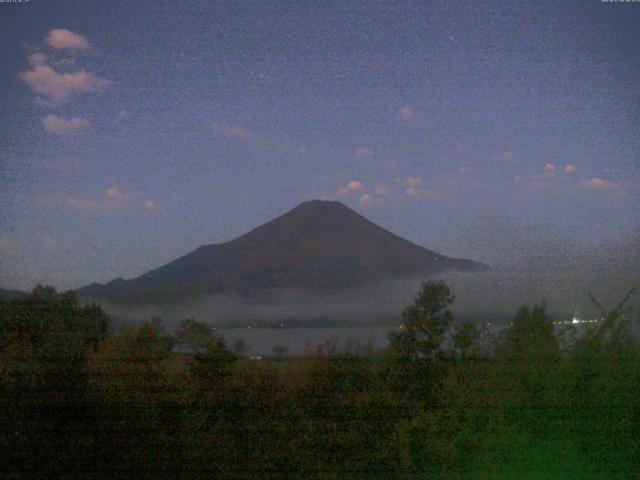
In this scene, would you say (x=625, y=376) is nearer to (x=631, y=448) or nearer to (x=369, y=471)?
(x=631, y=448)

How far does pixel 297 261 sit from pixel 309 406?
3.25m

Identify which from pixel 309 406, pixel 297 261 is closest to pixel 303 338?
pixel 309 406

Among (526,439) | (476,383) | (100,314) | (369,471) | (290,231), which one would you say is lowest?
(369,471)

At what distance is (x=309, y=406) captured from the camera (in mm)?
4570

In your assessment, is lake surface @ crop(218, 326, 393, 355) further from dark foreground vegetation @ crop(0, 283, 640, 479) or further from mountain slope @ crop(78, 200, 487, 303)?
mountain slope @ crop(78, 200, 487, 303)

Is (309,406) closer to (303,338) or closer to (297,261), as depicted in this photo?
(303,338)

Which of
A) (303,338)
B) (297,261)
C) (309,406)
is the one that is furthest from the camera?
(297,261)

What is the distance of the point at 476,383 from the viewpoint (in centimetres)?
426

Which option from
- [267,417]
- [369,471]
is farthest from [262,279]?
[369,471]

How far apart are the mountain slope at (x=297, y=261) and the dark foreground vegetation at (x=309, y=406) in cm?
134

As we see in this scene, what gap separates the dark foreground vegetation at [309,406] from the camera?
398cm

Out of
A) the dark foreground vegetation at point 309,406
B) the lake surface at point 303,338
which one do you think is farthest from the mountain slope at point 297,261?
the dark foreground vegetation at point 309,406

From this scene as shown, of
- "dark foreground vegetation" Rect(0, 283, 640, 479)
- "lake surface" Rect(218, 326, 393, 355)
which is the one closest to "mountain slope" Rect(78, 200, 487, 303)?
"lake surface" Rect(218, 326, 393, 355)

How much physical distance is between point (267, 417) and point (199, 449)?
20.7 inches
